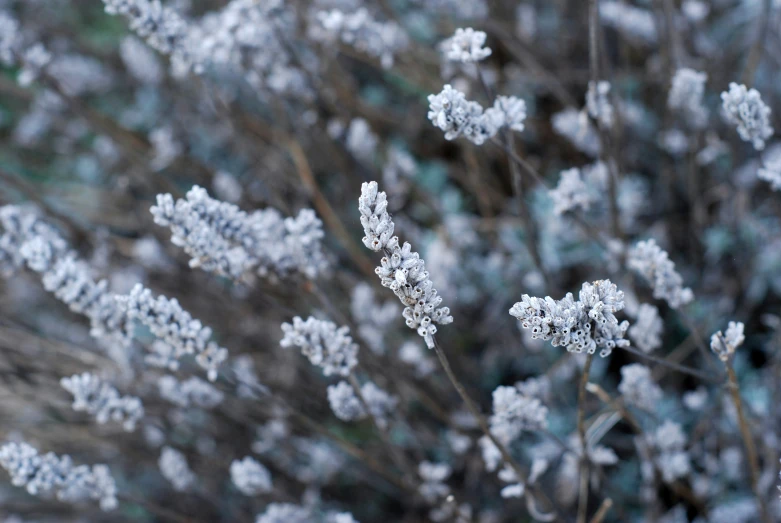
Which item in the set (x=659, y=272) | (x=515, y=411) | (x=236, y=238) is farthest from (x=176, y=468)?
(x=659, y=272)

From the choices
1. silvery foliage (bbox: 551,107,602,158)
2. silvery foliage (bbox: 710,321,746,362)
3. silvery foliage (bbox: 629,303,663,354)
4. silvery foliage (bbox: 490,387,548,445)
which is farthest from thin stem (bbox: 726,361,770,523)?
Answer: silvery foliage (bbox: 551,107,602,158)

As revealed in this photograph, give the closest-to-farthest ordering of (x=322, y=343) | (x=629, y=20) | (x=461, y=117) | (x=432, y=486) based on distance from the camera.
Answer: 1. (x=461, y=117)
2. (x=322, y=343)
3. (x=432, y=486)
4. (x=629, y=20)

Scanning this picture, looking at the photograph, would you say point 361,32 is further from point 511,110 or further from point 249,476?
point 249,476

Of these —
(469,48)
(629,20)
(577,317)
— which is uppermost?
(629,20)

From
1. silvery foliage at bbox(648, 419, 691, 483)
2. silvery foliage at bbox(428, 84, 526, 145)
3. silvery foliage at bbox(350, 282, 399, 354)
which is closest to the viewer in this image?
silvery foliage at bbox(428, 84, 526, 145)

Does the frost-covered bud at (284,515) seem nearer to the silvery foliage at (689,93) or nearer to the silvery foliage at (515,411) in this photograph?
the silvery foliage at (515,411)

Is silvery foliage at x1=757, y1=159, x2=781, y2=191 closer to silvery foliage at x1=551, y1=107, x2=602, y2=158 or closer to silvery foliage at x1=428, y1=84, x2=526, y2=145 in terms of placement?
silvery foliage at x1=428, y1=84, x2=526, y2=145

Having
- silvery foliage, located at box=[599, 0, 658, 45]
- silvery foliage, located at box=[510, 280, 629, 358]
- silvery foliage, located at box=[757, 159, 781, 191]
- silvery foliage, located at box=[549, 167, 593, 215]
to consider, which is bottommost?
silvery foliage, located at box=[510, 280, 629, 358]
